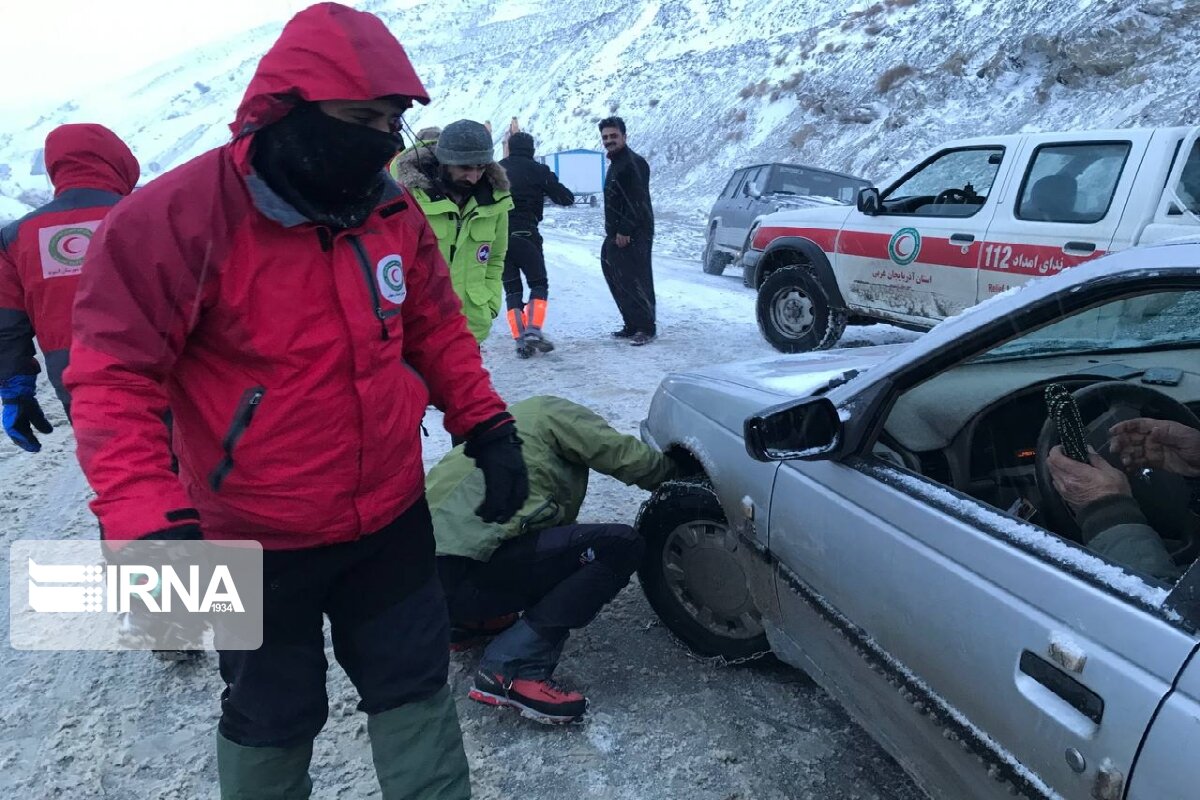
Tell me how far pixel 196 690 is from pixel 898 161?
20579mm

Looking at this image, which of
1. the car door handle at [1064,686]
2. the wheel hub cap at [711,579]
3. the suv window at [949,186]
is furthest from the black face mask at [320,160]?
the suv window at [949,186]

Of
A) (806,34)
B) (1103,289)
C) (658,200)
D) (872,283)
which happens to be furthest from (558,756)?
(806,34)

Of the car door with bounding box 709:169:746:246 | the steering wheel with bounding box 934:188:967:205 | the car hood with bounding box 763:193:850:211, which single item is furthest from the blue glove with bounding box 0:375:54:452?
the car door with bounding box 709:169:746:246

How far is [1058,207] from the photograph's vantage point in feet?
17.1

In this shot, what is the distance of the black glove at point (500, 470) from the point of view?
1979mm

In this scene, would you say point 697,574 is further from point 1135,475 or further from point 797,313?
point 797,313

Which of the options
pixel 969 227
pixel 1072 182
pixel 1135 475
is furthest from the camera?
pixel 969 227

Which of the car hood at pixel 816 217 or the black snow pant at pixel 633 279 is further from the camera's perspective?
the black snow pant at pixel 633 279

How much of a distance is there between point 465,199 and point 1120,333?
308 cm

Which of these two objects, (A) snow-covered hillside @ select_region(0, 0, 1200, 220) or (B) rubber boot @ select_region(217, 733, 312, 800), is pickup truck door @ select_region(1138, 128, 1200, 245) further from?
(A) snow-covered hillside @ select_region(0, 0, 1200, 220)

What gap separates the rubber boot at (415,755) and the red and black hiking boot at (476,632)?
42.9 inches

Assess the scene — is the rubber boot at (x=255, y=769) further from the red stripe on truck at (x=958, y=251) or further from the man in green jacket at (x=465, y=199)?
the red stripe on truck at (x=958, y=251)

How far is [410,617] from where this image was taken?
5.94 feet

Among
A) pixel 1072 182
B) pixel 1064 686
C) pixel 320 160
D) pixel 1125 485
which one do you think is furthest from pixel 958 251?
pixel 320 160
